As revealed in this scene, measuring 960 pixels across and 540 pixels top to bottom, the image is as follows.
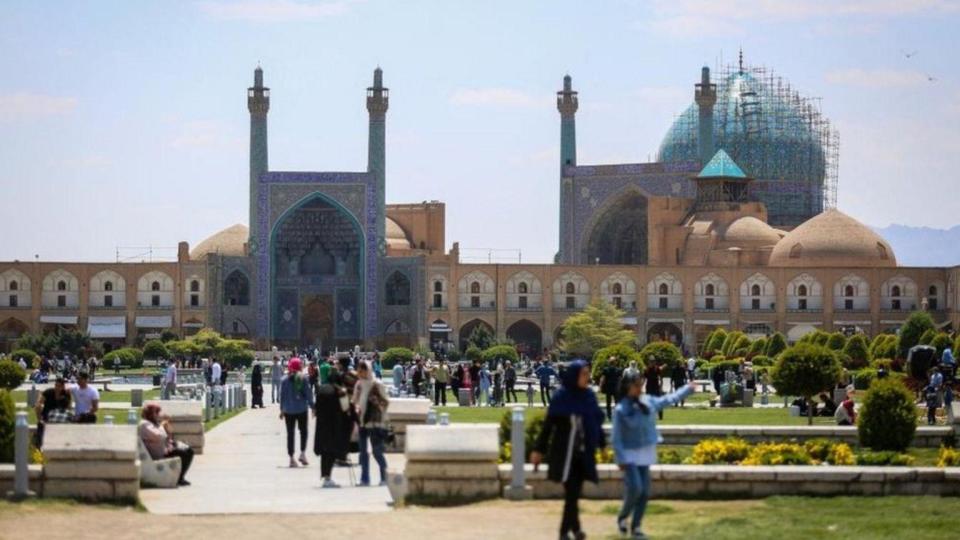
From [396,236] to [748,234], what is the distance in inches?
466

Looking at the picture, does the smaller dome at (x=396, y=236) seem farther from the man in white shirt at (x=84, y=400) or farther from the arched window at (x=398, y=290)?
the man in white shirt at (x=84, y=400)

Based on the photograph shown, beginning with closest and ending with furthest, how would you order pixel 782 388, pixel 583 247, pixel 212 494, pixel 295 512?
pixel 295 512 → pixel 212 494 → pixel 782 388 → pixel 583 247

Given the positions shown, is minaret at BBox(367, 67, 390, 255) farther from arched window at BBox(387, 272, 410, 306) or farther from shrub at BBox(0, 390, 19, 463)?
shrub at BBox(0, 390, 19, 463)

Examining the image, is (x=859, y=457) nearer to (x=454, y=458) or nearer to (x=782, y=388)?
(x=454, y=458)

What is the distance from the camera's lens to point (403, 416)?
1734cm

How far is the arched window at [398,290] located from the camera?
62.2m

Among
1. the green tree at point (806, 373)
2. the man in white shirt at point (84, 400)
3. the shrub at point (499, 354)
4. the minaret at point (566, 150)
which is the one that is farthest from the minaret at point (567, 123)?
the man in white shirt at point (84, 400)

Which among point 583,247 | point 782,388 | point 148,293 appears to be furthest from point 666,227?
point 782,388

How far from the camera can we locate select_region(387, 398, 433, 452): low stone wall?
678 inches

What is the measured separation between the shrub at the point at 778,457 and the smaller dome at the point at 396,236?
51.1 meters

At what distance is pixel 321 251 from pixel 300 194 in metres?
2.74

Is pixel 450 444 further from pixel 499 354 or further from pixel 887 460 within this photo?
pixel 499 354

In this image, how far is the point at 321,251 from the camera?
209 ft

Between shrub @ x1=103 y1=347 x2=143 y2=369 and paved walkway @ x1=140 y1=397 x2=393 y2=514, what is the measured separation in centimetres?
3104
